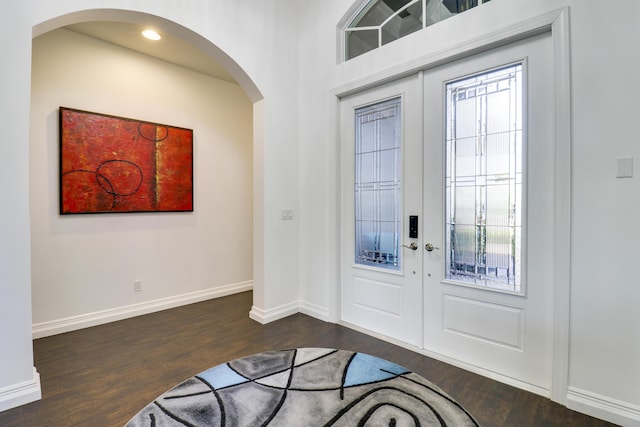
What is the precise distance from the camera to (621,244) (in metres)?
1.77

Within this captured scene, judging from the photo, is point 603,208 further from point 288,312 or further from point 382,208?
point 288,312

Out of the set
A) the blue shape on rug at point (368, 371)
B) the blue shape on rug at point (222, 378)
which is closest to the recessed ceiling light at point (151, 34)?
the blue shape on rug at point (222, 378)

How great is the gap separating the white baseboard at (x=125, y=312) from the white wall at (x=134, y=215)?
2cm

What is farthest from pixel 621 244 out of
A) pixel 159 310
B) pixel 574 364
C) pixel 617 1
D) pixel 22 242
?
pixel 159 310

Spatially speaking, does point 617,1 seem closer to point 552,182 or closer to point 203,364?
point 552,182

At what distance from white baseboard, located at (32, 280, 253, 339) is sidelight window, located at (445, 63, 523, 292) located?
3058 millimetres

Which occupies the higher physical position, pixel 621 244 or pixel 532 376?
pixel 621 244

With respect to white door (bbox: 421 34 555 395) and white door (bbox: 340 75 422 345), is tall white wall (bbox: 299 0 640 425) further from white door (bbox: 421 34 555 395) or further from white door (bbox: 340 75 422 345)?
white door (bbox: 340 75 422 345)

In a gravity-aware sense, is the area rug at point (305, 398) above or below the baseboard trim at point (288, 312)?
above

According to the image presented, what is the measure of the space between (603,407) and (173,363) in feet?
9.48

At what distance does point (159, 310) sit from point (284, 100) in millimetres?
2864

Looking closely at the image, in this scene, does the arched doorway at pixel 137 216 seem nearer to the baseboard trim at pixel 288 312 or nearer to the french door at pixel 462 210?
the baseboard trim at pixel 288 312

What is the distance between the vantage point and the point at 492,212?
7.54ft

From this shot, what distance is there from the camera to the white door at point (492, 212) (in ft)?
6.82
